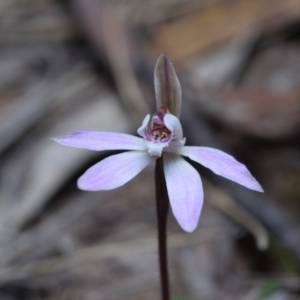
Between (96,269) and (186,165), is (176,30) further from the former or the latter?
(186,165)

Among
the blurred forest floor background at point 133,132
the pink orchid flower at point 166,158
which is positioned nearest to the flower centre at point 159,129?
the pink orchid flower at point 166,158

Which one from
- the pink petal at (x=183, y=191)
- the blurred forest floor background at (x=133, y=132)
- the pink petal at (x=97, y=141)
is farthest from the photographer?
the blurred forest floor background at (x=133, y=132)

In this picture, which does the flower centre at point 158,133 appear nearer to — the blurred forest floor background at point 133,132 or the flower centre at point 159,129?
the flower centre at point 159,129

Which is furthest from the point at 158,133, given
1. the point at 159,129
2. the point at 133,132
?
the point at 133,132

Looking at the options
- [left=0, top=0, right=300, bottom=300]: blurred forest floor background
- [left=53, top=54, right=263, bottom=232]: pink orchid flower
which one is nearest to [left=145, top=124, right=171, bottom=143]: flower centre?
[left=53, top=54, right=263, bottom=232]: pink orchid flower

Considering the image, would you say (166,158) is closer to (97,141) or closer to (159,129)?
(159,129)

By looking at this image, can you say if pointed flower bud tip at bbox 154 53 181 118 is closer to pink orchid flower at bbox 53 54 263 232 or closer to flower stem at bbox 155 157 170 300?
pink orchid flower at bbox 53 54 263 232
